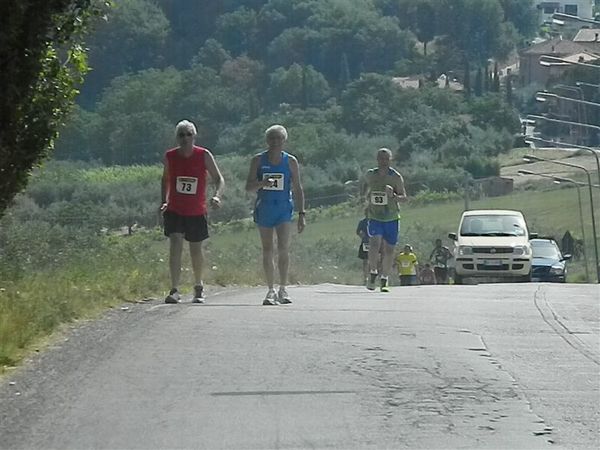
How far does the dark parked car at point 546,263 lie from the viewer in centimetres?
3353

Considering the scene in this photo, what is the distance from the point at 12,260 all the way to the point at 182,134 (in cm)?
215

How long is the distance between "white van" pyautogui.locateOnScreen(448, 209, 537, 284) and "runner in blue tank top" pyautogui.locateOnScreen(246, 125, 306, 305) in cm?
1556

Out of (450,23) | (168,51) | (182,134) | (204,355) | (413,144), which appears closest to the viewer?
(204,355)

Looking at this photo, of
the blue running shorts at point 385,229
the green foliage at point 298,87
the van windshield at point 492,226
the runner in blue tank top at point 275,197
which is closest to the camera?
the runner in blue tank top at point 275,197

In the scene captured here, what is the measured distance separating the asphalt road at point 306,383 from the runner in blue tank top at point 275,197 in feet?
4.55

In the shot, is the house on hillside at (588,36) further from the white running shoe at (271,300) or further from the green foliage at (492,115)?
the white running shoe at (271,300)

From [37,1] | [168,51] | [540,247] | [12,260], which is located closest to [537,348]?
[37,1]

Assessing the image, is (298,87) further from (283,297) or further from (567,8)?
(567,8)

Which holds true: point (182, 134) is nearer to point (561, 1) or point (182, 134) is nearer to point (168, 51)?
point (168, 51)

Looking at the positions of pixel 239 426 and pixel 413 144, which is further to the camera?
pixel 413 144

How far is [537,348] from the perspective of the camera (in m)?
11.9

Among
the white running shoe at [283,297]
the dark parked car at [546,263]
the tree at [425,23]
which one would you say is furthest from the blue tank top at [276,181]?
the tree at [425,23]

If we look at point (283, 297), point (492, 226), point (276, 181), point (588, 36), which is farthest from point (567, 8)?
point (283, 297)

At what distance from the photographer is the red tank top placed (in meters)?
15.3
